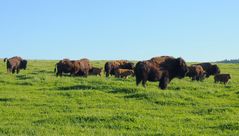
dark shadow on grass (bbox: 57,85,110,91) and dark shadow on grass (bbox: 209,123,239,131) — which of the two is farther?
dark shadow on grass (bbox: 57,85,110,91)

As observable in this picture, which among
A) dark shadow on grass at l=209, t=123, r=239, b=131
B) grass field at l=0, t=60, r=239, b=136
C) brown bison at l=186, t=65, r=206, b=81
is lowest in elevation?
dark shadow on grass at l=209, t=123, r=239, b=131

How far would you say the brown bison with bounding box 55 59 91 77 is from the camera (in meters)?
40.0

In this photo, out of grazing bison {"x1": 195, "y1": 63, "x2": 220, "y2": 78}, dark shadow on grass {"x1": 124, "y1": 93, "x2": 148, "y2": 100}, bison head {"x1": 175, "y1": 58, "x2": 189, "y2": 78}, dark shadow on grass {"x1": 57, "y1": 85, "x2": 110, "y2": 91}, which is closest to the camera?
dark shadow on grass {"x1": 124, "y1": 93, "x2": 148, "y2": 100}

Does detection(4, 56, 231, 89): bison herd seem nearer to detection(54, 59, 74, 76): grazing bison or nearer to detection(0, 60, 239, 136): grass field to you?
detection(54, 59, 74, 76): grazing bison

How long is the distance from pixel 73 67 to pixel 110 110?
2220cm

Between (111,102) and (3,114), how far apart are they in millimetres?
5340

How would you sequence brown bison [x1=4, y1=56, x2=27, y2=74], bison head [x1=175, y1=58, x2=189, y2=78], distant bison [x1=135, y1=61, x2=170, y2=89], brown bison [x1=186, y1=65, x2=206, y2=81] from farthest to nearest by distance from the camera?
brown bison [x1=4, y1=56, x2=27, y2=74] → brown bison [x1=186, y1=65, x2=206, y2=81] → bison head [x1=175, y1=58, x2=189, y2=78] → distant bison [x1=135, y1=61, x2=170, y2=89]

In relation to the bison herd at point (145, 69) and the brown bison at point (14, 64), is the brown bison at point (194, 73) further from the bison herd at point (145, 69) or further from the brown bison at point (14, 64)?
the brown bison at point (14, 64)

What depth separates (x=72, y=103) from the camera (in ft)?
69.2

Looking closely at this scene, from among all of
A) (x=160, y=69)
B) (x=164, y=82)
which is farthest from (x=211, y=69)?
(x=164, y=82)

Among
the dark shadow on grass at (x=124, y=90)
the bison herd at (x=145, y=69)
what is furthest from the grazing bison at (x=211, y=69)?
the dark shadow on grass at (x=124, y=90)

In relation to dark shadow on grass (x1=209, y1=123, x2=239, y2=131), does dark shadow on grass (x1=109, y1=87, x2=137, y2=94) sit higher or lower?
higher

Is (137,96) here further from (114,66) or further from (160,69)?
(114,66)

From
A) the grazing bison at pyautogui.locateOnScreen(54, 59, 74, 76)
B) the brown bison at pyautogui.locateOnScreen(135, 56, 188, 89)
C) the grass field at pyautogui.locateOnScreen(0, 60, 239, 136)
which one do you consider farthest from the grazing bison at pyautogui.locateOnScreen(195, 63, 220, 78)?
the grass field at pyautogui.locateOnScreen(0, 60, 239, 136)
